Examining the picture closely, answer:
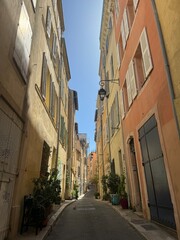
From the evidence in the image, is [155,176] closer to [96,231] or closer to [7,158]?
[96,231]

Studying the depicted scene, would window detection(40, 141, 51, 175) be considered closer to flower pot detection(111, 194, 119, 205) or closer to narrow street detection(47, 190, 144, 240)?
narrow street detection(47, 190, 144, 240)

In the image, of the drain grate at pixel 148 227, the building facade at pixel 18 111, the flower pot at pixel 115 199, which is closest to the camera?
the building facade at pixel 18 111

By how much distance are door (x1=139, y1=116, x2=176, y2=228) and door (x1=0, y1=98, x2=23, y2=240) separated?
144 inches

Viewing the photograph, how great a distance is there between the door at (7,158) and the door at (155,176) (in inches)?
144

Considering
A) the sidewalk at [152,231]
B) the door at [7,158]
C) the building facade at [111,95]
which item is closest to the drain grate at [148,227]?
the sidewalk at [152,231]

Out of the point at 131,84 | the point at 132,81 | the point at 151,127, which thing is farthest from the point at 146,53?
the point at 151,127

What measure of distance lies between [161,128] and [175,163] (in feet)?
3.28

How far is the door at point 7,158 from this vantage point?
13.8 feet

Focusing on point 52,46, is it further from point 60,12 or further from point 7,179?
point 7,179

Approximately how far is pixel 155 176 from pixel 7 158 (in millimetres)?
3929

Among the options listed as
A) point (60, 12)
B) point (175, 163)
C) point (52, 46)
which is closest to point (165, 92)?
point (175, 163)

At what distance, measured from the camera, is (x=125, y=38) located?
927 centimetres

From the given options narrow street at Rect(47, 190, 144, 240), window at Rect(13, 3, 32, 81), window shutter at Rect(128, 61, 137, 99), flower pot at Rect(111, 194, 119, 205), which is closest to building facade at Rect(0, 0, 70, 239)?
window at Rect(13, 3, 32, 81)

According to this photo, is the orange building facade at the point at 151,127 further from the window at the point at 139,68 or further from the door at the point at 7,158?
the door at the point at 7,158
